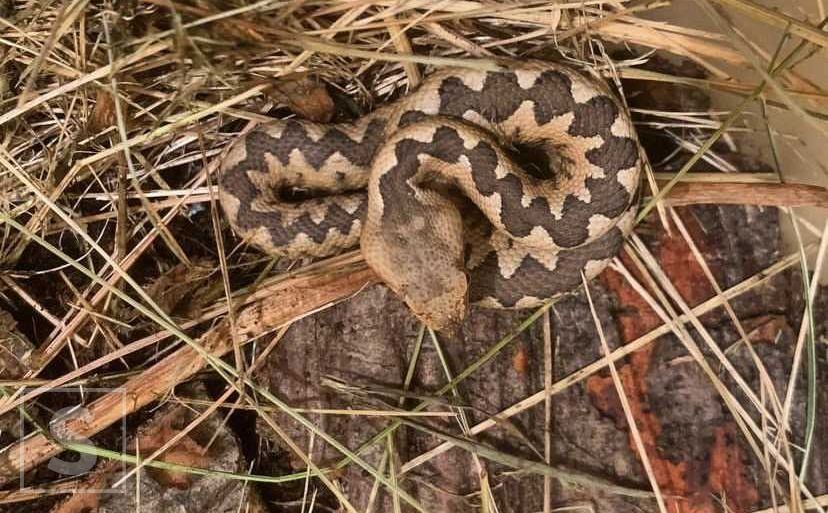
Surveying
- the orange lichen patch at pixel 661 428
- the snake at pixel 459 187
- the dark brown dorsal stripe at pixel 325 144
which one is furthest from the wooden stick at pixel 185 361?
the orange lichen patch at pixel 661 428

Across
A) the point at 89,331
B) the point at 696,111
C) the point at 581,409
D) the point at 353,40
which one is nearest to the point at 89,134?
the point at 89,331

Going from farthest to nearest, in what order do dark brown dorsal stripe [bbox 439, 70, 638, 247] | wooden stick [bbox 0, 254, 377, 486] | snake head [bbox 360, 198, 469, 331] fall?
1. wooden stick [bbox 0, 254, 377, 486]
2. dark brown dorsal stripe [bbox 439, 70, 638, 247]
3. snake head [bbox 360, 198, 469, 331]

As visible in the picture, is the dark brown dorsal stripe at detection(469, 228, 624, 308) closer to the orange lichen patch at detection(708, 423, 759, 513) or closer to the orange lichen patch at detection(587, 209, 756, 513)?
the orange lichen patch at detection(587, 209, 756, 513)

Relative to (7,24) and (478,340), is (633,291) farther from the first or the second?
(7,24)

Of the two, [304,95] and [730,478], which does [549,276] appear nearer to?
[730,478]

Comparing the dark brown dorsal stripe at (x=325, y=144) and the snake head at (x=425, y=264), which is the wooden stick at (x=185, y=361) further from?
the dark brown dorsal stripe at (x=325, y=144)

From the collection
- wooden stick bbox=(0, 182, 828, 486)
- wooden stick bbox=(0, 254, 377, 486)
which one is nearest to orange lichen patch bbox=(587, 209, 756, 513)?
wooden stick bbox=(0, 182, 828, 486)
